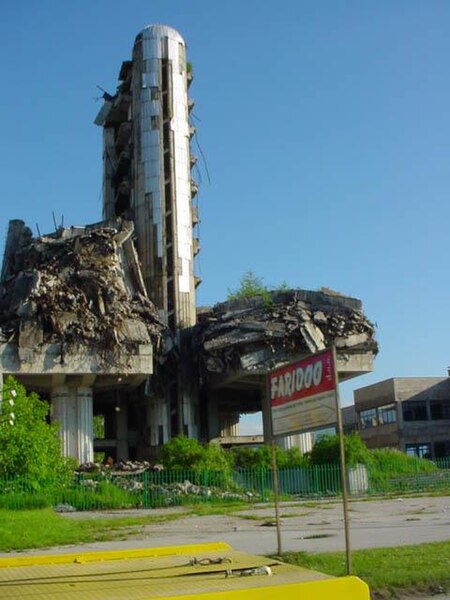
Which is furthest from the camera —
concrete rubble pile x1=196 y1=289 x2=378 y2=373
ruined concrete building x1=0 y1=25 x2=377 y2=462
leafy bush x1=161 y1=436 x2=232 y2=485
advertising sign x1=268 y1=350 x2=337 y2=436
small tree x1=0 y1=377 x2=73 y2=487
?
concrete rubble pile x1=196 y1=289 x2=378 y2=373

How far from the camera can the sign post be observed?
9.15m

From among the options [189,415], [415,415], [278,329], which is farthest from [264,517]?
[415,415]

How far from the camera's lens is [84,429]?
50.1 meters

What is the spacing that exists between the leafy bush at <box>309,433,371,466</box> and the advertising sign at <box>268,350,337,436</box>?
96.0ft

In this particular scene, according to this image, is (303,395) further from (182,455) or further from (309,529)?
(182,455)

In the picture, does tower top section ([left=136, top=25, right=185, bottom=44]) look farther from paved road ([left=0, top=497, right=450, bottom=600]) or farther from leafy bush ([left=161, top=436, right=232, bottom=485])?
paved road ([left=0, top=497, right=450, bottom=600])

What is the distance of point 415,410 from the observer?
77.3m

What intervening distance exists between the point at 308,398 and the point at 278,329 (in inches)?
1580

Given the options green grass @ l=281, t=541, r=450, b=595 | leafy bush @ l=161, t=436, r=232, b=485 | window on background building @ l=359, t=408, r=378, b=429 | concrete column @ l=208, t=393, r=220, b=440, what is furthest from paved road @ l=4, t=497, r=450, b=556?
window on background building @ l=359, t=408, r=378, b=429

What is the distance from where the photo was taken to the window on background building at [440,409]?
7738cm

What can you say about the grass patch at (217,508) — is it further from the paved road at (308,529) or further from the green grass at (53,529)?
the green grass at (53,529)

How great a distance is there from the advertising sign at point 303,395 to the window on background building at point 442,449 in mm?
67832

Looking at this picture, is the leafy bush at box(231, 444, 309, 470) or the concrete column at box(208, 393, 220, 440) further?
the concrete column at box(208, 393, 220, 440)

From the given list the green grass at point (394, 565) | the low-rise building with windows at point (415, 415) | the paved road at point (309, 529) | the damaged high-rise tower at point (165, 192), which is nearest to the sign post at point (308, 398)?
the green grass at point (394, 565)
